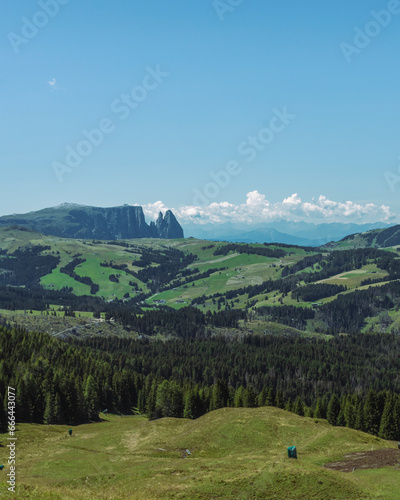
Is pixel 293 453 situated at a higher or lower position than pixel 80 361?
higher

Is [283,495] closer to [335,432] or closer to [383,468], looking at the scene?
[383,468]

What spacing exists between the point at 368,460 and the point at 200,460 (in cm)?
2907

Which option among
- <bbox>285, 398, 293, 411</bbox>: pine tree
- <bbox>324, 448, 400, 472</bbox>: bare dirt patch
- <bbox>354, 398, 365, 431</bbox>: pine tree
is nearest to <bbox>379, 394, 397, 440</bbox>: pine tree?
<bbox>354, 398, 365, 431</bbox>: pine tree

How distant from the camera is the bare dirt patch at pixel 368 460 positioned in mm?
69625

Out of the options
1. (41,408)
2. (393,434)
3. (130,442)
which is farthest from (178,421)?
(393,434)

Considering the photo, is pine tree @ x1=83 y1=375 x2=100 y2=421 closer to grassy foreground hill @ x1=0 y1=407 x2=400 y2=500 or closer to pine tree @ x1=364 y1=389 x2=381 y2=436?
grassy foreground hill @ x1=0 y1=407 x2=400 y2=500

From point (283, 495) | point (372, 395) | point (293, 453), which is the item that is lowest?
point (372, 395)

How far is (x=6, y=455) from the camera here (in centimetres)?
8200

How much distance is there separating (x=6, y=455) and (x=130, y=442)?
1121 inches

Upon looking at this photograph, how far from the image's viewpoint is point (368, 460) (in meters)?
72.6

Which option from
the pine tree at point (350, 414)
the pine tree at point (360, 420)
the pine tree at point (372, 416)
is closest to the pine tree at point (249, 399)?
the pine tree at point (350, 414)

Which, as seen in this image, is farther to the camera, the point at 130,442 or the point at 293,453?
the point at 130,442

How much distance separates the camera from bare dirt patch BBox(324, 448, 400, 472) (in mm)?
69625

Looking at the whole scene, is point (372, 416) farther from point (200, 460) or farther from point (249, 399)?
point (200, 460)
